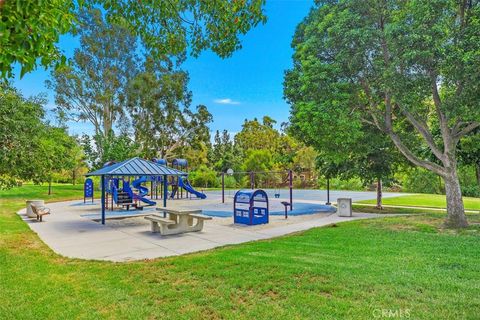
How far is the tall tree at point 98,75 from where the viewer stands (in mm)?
30578

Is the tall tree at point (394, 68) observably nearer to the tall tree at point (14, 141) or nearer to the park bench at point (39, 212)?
the tall tree at point (14, 141)

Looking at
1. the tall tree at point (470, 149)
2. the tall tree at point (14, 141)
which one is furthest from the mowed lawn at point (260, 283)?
the tall tree at point (470, 149)

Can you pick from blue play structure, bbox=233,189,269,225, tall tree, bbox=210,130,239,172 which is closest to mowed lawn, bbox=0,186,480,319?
blue play structure, bbox=233,189,269,225

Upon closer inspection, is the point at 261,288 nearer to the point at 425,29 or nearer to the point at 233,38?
the point at 233,38

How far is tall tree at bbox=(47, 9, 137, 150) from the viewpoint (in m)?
30.6

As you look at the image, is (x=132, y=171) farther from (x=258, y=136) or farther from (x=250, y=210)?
(x=258, y=136)

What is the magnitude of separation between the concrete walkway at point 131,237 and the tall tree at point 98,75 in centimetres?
2060

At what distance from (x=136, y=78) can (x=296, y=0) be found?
24268 mm

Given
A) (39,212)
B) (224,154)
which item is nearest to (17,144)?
(39,212)

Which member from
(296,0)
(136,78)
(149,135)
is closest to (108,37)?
(136,78)

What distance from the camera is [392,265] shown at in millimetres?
5293

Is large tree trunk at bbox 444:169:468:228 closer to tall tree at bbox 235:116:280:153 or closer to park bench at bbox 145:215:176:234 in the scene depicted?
Answer: park bench at bbox 145:215:176:234

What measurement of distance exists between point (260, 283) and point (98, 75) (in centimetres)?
3203

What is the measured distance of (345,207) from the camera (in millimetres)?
13430
